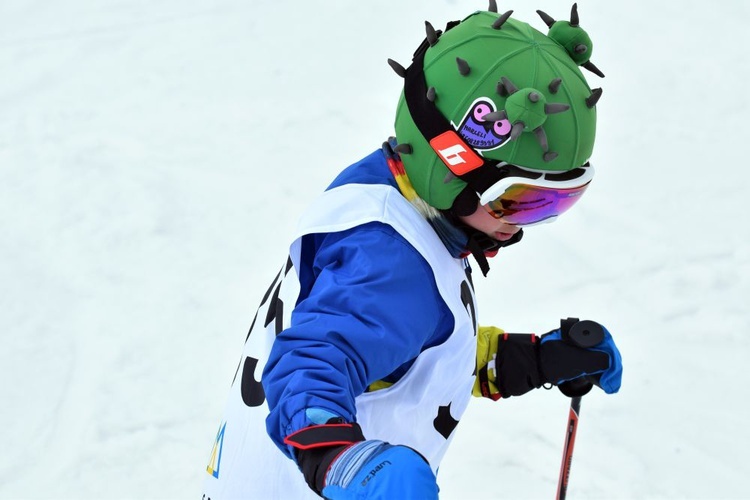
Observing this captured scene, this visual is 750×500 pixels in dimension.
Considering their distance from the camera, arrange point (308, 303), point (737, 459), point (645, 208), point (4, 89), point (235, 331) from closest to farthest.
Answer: point (308, 303), point (737, 459), point (235, 331), point (645, 208), point (4, 89)

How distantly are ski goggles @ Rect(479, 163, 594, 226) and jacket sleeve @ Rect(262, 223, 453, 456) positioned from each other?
0.62 ft

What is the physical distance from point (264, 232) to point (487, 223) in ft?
7.03

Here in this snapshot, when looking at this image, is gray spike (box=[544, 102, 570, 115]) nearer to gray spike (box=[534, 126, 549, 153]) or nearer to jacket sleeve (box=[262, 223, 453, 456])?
gray spike (box=[534, 126, 549, 153])

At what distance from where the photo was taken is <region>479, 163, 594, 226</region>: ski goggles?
170 centimetres

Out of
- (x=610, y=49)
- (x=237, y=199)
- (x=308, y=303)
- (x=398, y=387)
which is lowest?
(x=237, y=199)

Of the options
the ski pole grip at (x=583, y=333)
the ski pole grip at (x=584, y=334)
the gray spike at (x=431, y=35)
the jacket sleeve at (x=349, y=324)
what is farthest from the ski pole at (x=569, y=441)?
the gray spike at (x=431, y=35)

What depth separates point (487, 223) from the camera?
1.82 meters

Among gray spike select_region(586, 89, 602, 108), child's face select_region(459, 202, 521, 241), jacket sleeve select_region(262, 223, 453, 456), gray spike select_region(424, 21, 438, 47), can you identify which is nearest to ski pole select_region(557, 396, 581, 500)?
child's face select_region(459, 202, 521, 241)

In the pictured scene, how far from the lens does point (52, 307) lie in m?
3.51

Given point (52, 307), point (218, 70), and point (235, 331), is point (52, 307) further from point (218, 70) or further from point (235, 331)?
→ point (218, 70)

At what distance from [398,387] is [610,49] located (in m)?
3.35

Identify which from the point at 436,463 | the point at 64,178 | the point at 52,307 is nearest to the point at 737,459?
the point at 436,463

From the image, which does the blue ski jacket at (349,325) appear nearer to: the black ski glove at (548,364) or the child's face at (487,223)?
the child's face at (487,223)

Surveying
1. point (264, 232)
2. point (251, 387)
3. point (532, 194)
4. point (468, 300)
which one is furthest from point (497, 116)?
→ point (264, 232)
